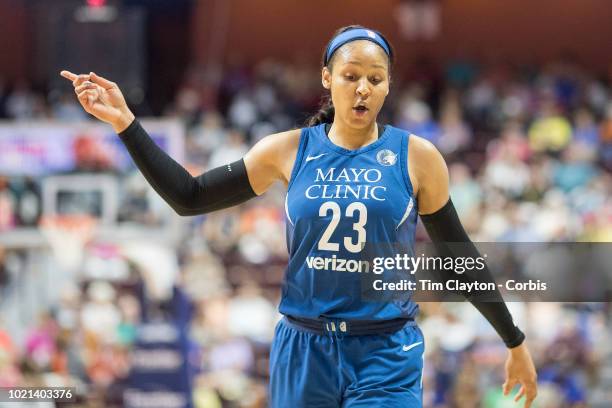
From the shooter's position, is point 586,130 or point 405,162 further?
point 586,130

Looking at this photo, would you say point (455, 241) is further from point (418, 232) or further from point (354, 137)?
point (418, 232)

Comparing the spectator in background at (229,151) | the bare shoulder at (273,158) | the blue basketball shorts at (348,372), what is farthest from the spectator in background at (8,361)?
the blue basketball shorts at (348,372)

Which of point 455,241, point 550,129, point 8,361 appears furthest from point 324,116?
Answer: point 550,129

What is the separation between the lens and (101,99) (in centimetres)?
409

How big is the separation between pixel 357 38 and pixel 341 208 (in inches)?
25.5

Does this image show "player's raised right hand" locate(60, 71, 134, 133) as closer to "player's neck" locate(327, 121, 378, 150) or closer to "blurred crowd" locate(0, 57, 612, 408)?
"player's neck" locate(327, 121, 378, 150)

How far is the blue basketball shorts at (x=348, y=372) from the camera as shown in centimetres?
387

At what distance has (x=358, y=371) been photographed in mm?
3924

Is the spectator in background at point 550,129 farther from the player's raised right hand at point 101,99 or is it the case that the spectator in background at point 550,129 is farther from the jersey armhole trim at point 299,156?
the player's raised right hand at point 101,99

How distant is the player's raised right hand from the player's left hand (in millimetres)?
1820

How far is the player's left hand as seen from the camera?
173 inches

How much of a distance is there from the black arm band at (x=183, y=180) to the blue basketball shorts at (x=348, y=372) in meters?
0.63

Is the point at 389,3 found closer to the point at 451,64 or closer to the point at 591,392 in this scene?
the point at 451,64

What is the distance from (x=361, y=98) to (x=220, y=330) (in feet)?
22.7
